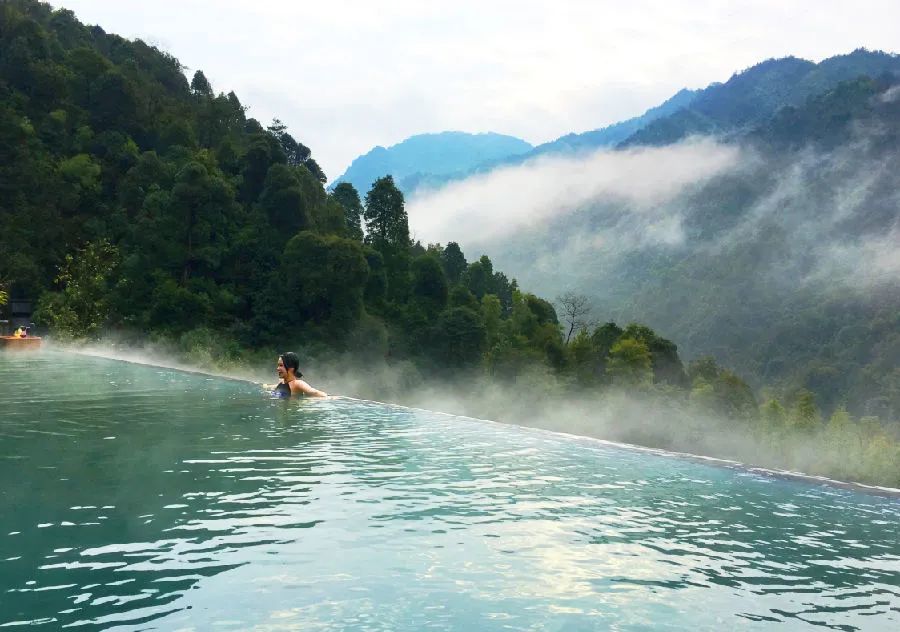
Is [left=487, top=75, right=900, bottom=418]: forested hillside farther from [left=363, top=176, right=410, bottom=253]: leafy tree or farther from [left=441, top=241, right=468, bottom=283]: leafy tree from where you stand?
[left=363, top=176, right=410, bottom=253]: leafy tree

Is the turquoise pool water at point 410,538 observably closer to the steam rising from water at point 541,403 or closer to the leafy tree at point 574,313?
the steam rising from water at point 541,403

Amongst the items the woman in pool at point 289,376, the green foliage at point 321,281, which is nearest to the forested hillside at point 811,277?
the green foliage at point 321,281

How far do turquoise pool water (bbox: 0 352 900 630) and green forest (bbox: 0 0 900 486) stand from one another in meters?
22.9

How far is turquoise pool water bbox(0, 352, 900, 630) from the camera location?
6.10m

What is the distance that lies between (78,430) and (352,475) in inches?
251

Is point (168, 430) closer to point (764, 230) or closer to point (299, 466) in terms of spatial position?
point (299, 466)

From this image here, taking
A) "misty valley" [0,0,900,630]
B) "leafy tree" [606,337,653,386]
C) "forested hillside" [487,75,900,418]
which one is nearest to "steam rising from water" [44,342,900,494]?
"misty valley" [0,0,900,630]

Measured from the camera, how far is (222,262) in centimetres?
5669

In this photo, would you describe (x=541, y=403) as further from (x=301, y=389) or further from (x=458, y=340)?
(x=301, y=389)

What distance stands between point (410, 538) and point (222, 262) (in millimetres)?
51798

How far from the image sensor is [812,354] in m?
122

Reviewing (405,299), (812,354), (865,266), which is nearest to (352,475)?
(405,299)

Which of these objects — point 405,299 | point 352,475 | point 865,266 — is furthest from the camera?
point 865,266

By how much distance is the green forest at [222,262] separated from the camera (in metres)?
50.8
